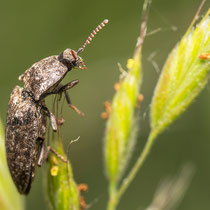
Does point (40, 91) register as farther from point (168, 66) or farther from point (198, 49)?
point (198, 49)

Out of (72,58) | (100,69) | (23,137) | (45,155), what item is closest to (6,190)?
(45,155)

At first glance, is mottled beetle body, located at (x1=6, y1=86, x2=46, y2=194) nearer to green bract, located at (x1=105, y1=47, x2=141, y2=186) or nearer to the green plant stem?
green bract, located at (x1=105, y1=47, x2=141, y2=186)

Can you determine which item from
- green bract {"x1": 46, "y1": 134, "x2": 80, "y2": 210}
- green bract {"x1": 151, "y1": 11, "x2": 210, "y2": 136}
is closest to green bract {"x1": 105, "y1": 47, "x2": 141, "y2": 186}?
green bract {"x1": 151, "y1": 11, "x2": 210, "y2": 136}

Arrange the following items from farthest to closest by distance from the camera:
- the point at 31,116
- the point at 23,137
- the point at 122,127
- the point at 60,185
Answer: the point at 31,116, the point at 23,137, the point at 122,127, the point at 60,185

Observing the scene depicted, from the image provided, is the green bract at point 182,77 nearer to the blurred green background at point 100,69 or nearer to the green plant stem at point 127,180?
the green plant stem at point 127,180

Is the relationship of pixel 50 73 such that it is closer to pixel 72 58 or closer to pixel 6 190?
pixel 72 58

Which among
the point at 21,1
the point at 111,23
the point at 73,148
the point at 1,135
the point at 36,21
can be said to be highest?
the point at 21,1

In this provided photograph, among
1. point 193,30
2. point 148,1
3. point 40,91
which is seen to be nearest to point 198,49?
point 193,30
